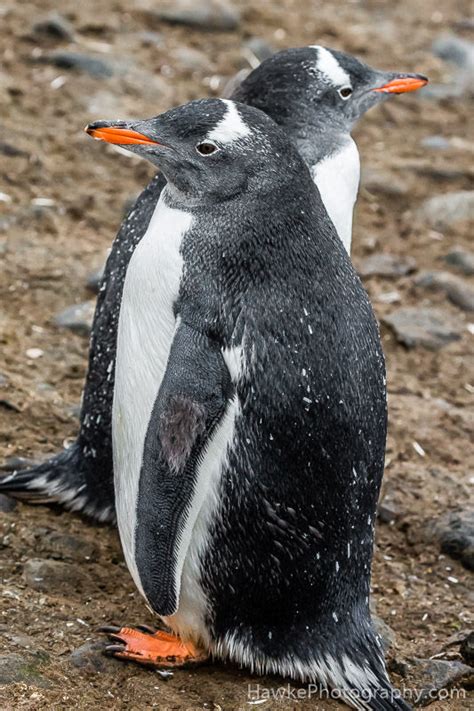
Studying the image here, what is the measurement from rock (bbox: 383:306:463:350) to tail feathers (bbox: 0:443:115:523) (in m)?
1.87

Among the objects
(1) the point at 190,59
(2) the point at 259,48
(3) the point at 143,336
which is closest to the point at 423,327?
(3) the point at 143,336

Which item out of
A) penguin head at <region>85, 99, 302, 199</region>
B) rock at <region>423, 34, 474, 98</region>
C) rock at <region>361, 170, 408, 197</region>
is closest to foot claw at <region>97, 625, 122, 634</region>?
penguin head at <region>85, 99, 302, 199</region>

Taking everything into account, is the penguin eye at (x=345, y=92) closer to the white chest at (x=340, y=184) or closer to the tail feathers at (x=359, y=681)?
the white chest at (x=340, y=184)

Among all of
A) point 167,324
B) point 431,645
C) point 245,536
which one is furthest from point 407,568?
point 167,324

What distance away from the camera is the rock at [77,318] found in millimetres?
5105

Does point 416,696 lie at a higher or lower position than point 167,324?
lower

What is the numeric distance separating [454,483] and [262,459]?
1534 mm

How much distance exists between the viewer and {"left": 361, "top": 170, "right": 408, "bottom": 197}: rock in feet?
22.1

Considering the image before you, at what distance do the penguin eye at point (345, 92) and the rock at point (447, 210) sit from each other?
2063 millimetres

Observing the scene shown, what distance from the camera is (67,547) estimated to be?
3957 millimetres

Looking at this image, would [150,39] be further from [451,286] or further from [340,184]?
[340,184]

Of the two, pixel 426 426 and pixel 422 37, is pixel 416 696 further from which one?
pixel 422 37

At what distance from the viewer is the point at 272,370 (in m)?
3.25

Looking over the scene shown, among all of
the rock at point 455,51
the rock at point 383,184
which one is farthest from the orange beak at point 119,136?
the rock at point 455,51
